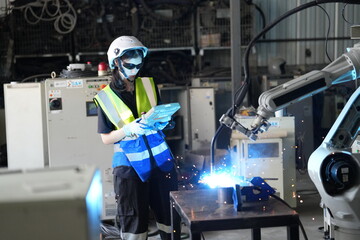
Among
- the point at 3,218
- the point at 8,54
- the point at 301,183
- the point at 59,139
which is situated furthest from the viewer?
the point at 8,54

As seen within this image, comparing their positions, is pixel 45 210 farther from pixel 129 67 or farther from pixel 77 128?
pixel 77 128

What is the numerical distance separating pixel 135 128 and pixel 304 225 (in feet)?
8.54

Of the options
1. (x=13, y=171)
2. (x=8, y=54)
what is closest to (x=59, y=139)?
(x=8, y=54)

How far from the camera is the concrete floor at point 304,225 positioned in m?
5.12

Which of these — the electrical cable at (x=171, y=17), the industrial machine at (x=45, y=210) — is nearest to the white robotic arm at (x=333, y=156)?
the industrial machine at (x=45, y=210)

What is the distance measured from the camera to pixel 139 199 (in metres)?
3.50

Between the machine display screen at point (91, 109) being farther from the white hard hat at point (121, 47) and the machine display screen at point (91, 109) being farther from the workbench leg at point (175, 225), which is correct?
the workbench leg at point (175, 225)

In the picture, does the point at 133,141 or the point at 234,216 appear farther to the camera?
the point at 133,141

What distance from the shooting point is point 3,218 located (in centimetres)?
81

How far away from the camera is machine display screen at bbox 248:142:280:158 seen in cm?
549

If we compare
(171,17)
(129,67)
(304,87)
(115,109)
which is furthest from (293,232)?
(171,17)

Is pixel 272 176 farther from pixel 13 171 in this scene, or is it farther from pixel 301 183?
pixel 13 171

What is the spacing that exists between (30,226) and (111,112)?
2.82 metres

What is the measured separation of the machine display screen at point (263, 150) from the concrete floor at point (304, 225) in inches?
28.2
